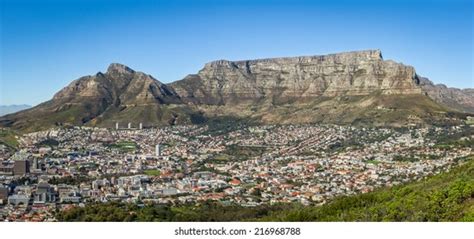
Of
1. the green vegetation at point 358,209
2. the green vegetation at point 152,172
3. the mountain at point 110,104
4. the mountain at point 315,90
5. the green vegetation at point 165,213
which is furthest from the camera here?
the mountain at point 110,104

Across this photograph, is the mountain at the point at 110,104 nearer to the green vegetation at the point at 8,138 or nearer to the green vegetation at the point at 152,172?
the green vegetation at the point at 8,138

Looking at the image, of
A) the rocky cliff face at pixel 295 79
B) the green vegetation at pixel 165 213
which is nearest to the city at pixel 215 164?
the green vegetation at pixel 165 213

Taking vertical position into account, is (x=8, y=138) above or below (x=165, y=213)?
above

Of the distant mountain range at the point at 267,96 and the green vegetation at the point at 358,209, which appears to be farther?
the distant mountain range at the point at 267,96

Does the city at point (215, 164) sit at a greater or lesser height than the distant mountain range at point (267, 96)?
lesser

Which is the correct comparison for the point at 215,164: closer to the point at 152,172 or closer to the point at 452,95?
the point at 152,172

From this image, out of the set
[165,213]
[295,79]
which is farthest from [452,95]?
[165,213]
